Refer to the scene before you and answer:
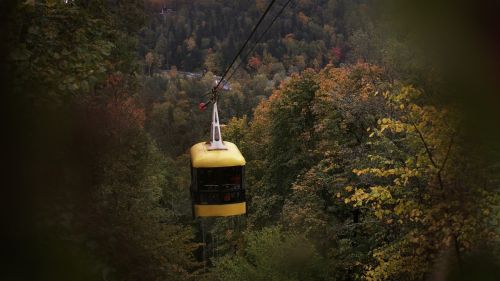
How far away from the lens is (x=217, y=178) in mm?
11078

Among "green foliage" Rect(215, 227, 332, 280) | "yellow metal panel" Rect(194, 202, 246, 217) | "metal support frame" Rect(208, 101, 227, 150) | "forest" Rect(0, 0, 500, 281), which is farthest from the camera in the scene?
"green foliage" Rect(215, 227, 332, 280)

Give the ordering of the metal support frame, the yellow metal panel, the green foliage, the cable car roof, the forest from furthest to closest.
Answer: the green foliage, the yellow metal panel, the metal support frame, the cable car roof, the forest

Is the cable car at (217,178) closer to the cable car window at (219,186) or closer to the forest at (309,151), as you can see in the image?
the cable car window at (219,186)

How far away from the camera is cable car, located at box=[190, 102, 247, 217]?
10766 millimetres

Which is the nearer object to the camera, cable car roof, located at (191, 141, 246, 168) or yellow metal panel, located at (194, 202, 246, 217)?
cable car roof, located at (191, 141, 246, 168)

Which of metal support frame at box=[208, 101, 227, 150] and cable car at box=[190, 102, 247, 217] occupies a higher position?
metal support frame at box=[208, 101, 227, 150]

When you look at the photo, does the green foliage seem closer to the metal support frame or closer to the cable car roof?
the cable car roof

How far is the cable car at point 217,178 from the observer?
10.8 m

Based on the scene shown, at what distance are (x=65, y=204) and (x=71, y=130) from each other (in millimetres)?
442

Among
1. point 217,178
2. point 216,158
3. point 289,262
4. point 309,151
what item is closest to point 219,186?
point 217,178

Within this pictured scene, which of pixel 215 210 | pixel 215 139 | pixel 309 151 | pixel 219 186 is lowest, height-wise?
pixel 215 210

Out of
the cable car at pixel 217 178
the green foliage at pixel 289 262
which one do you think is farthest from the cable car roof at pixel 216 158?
the green foliage at pixel 289 262

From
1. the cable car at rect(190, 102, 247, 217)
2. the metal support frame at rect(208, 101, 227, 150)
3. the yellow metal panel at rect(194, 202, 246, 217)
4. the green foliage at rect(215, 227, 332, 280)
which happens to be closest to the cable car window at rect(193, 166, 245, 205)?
the cable car at rect(190, 102, 247, 217)

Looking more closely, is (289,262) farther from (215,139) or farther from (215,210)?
(215,139)
